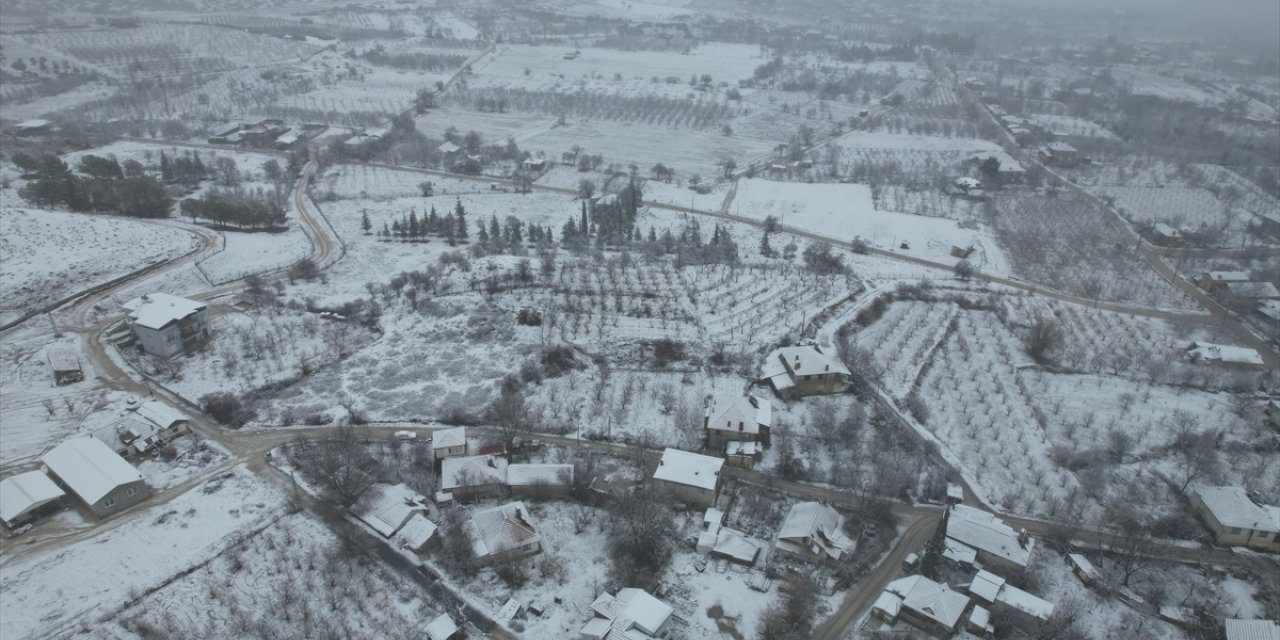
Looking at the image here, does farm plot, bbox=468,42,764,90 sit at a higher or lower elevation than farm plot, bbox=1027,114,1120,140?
higher

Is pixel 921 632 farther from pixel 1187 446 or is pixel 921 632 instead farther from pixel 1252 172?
pixel 1252 172

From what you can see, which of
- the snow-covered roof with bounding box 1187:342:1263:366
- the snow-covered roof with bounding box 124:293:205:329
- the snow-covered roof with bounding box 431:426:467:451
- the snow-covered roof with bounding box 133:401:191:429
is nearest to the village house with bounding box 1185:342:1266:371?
the snow-covered roof with bounding box 1187:342:1263:366

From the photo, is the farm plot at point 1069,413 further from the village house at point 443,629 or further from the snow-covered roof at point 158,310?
the snow-covered roof at point 158,310

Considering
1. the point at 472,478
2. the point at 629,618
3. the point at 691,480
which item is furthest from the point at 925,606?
the point at 472,478

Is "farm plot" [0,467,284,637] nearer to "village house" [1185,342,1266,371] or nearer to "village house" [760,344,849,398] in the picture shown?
"village house" [760,344,849,398]

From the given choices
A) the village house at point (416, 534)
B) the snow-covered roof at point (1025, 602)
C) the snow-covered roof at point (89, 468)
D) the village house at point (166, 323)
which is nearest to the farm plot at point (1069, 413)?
the snow-covered roof at point (1025, 602)

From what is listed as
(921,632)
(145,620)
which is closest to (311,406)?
(145,620)
